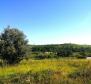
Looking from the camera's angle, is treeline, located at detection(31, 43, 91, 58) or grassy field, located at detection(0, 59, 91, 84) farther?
treeline, located at detection(31, 43, 91, 58)

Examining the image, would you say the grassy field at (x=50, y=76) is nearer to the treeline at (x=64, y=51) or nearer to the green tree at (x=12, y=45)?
the green tree at (x=12, y=45)

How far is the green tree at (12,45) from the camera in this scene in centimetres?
2909

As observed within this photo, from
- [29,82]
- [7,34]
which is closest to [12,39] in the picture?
[7,34]

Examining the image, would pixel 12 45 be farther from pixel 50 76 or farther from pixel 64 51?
pixel 64 51

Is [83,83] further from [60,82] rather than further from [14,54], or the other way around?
[14,54]

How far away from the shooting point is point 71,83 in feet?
23.1

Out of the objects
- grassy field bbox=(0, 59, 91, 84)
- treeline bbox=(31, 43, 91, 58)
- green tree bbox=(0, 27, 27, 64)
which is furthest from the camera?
treeline bbox=(31, 43, 91, 58)

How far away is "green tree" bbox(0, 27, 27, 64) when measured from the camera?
29094 millimetres

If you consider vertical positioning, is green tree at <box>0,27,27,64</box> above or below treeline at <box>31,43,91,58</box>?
above

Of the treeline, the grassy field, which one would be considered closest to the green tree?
the grassy field

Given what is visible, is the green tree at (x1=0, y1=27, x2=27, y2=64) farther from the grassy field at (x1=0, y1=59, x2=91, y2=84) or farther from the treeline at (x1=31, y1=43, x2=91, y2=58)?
the treeline at (x1=31, y1=43, x2=91, y2=58)

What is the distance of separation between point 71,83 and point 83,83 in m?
0.40

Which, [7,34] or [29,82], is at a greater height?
[7,34]

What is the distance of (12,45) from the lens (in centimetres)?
2953
